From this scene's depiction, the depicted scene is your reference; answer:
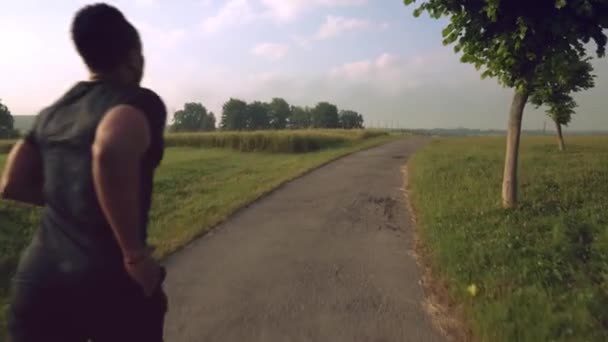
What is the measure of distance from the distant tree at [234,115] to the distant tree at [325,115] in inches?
887

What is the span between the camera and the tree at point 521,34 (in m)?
6.05

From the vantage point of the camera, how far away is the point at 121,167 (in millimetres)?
1510

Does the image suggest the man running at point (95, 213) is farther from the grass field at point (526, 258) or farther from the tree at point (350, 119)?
the tree at point (350, 119)

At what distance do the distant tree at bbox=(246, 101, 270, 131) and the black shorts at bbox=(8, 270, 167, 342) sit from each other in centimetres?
10353

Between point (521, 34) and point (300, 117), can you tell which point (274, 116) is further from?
point (521, 34)

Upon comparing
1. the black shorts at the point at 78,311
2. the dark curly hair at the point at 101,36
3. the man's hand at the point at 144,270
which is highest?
the dark curly hair at the point at 101,36

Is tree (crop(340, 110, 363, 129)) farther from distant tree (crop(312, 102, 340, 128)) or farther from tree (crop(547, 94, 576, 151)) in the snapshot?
tree (crop(547, 94, 576, 151))

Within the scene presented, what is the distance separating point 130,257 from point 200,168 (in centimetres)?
1760

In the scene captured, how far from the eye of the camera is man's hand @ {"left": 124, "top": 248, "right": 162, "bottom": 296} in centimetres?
163

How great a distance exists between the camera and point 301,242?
6.18m

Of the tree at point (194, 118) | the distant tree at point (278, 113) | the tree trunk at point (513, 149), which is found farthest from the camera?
the distant tree at point (278, 113)

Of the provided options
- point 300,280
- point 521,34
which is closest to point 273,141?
point 521,34

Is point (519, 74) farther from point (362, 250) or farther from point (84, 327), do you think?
point (84, 327)

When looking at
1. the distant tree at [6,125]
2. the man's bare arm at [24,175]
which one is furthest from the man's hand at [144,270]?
the distant tree at [6,125]
